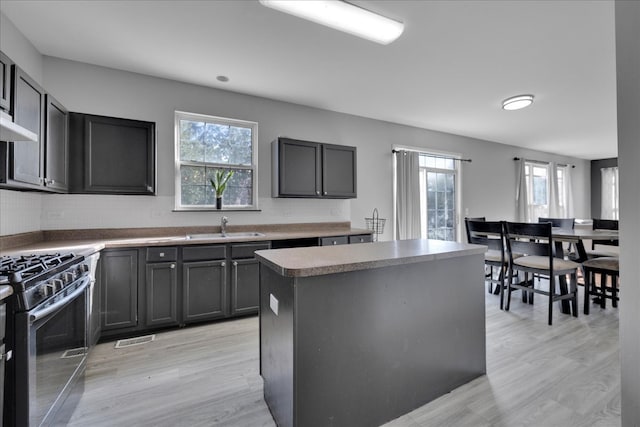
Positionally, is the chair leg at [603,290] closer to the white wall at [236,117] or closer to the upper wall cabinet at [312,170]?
the white wall at [236,117]

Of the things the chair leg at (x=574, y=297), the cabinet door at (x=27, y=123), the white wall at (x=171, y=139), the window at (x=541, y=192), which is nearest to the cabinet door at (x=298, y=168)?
the white wall at (x=171, y=139)

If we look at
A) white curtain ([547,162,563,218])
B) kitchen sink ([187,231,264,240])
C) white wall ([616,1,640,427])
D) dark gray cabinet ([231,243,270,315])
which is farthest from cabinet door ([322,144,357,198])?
white curtain ([547,162,563,218])

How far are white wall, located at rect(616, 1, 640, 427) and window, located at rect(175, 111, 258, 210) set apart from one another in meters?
3.37

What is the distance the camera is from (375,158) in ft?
16.0

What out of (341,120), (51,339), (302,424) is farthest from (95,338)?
(341,120)

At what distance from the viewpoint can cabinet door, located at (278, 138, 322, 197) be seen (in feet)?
12.1

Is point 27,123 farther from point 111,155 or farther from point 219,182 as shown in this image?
point 219,182

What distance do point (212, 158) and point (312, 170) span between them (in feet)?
4.14

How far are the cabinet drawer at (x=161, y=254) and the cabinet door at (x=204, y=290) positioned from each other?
14cm

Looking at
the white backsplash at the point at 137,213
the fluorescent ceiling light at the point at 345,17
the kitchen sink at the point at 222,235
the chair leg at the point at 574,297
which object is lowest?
the chair leg at the point at 574,297

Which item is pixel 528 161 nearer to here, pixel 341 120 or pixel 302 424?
pixel 341 120

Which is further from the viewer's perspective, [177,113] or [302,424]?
[177,113]

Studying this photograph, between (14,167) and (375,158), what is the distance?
4203 mm

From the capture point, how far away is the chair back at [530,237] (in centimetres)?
296
